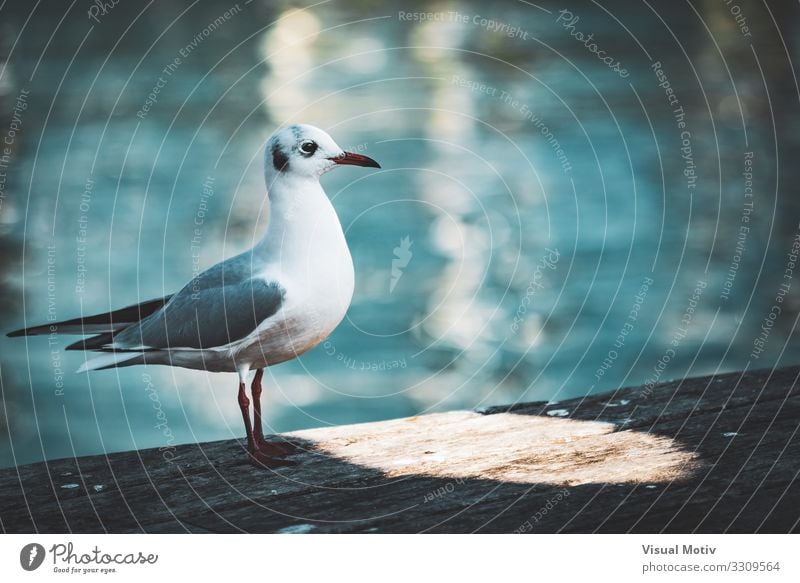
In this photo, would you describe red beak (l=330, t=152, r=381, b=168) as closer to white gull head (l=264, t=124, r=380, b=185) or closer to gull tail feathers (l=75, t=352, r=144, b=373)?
white gull head (l=264, t=124, r=380, b=185)

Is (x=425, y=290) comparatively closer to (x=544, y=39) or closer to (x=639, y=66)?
(x=544, y=39)

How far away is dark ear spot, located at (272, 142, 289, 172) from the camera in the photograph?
289 centimetres

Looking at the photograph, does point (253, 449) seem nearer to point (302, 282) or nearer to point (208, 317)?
point (208, 317)

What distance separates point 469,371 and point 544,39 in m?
3.83

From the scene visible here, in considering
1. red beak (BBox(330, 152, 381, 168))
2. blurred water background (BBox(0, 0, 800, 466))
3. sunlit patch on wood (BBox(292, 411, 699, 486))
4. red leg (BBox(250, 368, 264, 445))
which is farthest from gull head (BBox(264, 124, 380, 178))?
blurred water background (BBox(0, 0, 800, 466))

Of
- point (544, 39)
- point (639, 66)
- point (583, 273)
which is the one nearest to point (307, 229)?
point (583, 273)

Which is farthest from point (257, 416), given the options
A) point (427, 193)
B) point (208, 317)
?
point (427, 193)

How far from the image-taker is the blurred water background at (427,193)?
6477mm

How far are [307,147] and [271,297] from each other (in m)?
0.43

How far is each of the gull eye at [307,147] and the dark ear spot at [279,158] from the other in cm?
5

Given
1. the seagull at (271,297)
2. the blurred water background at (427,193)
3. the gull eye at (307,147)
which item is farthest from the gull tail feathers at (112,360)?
the blurred water background at (427,193)

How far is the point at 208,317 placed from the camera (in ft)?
9.52

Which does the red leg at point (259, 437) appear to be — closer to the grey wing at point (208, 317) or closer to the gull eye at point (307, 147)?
the grey wing at point (208, 317)

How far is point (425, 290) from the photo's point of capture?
6.71m
